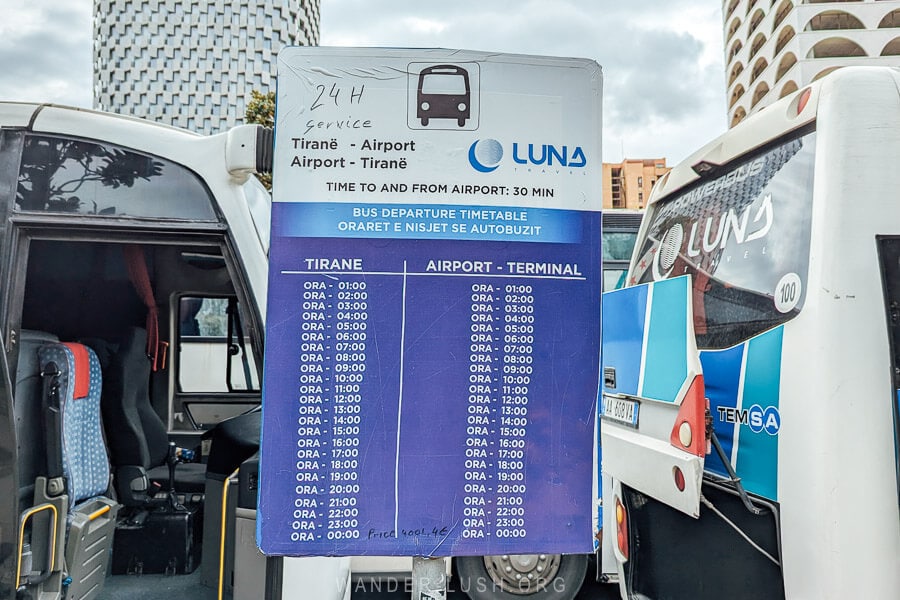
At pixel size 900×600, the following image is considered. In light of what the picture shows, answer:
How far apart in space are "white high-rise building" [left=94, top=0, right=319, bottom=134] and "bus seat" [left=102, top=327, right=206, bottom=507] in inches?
2612

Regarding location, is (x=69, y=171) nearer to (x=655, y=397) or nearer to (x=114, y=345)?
(x=114, y=345)

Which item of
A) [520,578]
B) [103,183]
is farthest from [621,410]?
[103,183]

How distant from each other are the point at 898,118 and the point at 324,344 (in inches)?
71.5

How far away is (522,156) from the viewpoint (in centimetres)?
172

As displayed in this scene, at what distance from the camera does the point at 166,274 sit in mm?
4215

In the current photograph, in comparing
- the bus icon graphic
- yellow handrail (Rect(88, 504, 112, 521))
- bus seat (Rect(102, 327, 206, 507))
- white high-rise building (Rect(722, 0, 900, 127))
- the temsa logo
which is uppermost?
white high-rise building (Rect(722, 0, 900, 127))

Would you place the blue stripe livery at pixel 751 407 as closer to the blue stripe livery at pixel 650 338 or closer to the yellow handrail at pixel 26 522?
the blue stripe livery at pixel 650 338

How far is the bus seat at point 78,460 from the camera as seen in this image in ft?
9.17

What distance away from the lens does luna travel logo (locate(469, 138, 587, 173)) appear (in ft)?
5.63

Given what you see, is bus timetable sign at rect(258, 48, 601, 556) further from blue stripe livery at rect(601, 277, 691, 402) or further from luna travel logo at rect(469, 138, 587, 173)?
blue stripe livery at rect(601, 277, 691, 402)

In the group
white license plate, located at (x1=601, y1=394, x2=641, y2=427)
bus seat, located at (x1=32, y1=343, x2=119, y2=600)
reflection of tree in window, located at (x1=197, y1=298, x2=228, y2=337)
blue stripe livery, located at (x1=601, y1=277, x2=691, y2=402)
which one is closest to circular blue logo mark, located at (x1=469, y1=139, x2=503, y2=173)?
blue stripe livery, located at (x1=601, y1=277, x2=691, y2=402)

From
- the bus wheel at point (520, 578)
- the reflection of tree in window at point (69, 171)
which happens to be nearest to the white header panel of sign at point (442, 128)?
the reflection of tree in window at point (69, 171)

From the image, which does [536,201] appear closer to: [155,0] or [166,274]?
[166,274]

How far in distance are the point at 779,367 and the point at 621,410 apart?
96cm
